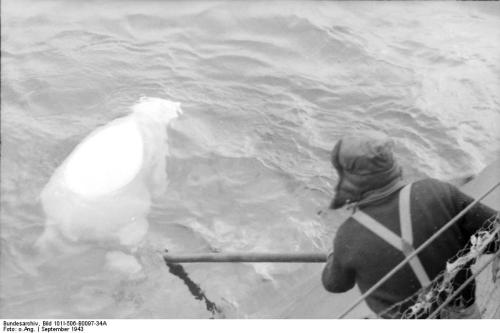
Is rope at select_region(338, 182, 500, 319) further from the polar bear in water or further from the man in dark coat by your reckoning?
the polar bear in water

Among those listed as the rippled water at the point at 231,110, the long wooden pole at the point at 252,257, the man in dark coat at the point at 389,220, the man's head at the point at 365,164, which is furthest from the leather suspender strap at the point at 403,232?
the rippled water at the point at 231,110

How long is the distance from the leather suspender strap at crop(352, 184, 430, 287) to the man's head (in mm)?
127

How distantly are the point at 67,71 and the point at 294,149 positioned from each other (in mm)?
3587

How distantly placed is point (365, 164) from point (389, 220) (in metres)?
0.31

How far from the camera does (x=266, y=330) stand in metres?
3.96

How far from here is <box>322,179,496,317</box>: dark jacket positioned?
303cm

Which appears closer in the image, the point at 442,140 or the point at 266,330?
the point at 266,330

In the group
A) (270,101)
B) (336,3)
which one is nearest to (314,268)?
(270,101)

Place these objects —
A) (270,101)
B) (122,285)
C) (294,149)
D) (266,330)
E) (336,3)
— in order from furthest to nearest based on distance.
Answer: (336,3)
(270,101)
(294,149)
(122,285)
(266,330)

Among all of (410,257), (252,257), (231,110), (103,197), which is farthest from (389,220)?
(231,110)

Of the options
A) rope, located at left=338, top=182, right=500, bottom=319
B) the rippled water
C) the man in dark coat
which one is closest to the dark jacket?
the man in dark coat

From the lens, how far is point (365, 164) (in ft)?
9.99

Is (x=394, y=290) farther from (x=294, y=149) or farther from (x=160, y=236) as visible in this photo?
(x=294, y=149)

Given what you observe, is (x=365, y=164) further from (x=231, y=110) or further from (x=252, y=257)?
(x=231, y=110)
